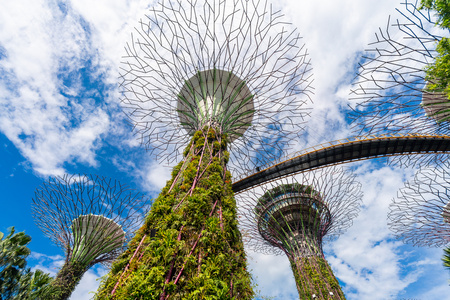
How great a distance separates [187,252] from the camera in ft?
11.4

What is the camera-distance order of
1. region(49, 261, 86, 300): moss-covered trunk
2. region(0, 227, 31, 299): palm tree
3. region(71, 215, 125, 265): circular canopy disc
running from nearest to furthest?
region(0, 227, 31, 299): palm tree < region(49, 261, 86, 300): moss-covered trunk < region(71, 215, 125, 265): circular canopy disc

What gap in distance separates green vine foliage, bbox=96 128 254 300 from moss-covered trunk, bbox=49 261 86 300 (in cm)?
838

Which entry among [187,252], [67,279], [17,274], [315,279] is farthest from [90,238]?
[315,279]

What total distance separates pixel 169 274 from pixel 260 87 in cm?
689

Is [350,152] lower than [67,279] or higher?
higher

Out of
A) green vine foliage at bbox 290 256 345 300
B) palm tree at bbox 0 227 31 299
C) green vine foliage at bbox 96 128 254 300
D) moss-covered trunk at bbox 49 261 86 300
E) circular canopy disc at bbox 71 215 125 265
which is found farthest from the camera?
green vine foliage at bbox 290 256 345 300

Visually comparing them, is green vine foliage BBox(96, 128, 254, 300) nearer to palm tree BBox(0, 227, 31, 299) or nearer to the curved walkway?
palm tree BBox(0, 227, 31, 299)

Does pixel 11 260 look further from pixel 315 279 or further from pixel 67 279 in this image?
pixel 315 279

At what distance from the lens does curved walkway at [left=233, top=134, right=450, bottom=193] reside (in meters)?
11.6

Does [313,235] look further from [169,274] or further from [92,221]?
[169,274]

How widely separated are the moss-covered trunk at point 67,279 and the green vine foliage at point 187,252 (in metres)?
8.38

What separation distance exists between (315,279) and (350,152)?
8.16 metres

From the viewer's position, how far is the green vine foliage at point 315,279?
13.5 m

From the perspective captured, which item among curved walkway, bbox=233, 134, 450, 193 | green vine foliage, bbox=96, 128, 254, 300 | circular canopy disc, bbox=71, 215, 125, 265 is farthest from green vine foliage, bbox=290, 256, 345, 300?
green vine foliage, bbox=96, 128, 254, 300
